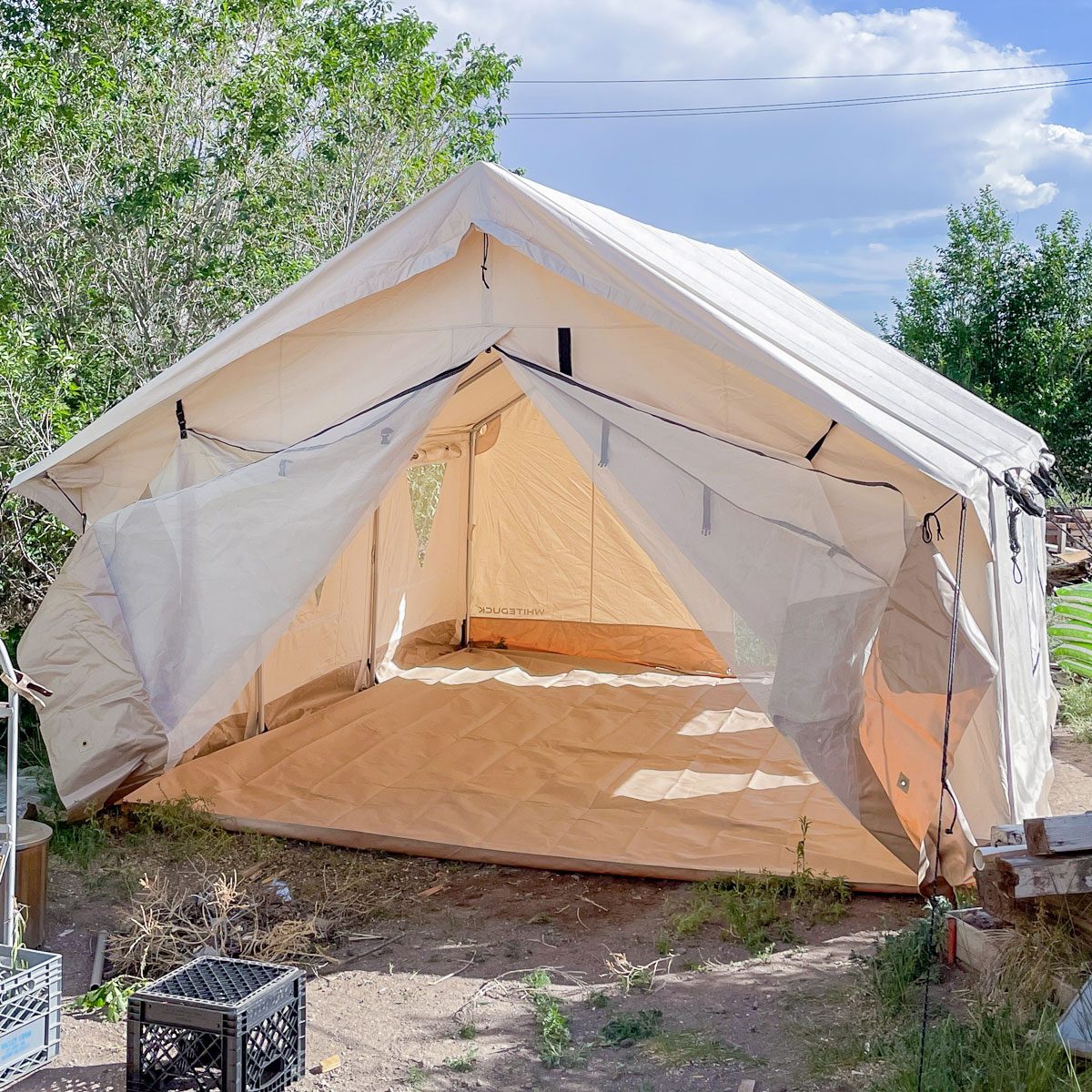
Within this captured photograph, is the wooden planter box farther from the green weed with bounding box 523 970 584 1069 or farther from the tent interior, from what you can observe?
the green weed with bounding box 523 970 584 1069

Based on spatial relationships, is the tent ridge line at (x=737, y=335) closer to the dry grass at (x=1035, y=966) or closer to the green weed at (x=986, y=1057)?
the dry grass at (x=1035, y=966)

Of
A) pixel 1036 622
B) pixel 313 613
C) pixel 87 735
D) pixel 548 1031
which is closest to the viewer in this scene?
pixel 548 1031

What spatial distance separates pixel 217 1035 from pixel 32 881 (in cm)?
117

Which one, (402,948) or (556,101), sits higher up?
(556,101)

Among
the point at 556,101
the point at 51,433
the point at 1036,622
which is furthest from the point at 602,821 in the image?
the point at 556,101

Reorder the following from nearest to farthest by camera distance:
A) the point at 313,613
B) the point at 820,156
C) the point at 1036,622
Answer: the point at 1036,622, the point at 313,613, the point at 820,156

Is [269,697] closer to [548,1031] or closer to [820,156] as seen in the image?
[548,1031]

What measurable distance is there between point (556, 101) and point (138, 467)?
95.2 meters

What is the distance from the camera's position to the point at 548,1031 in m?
2.67

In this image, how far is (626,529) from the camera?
424cm

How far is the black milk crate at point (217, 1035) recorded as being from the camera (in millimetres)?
2271

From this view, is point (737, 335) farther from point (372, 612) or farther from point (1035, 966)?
point (372, 612)

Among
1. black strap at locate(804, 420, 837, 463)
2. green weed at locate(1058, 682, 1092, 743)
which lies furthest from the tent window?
green weed at locate(1058, 682, 1092, 743)

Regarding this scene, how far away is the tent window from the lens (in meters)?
6.61
